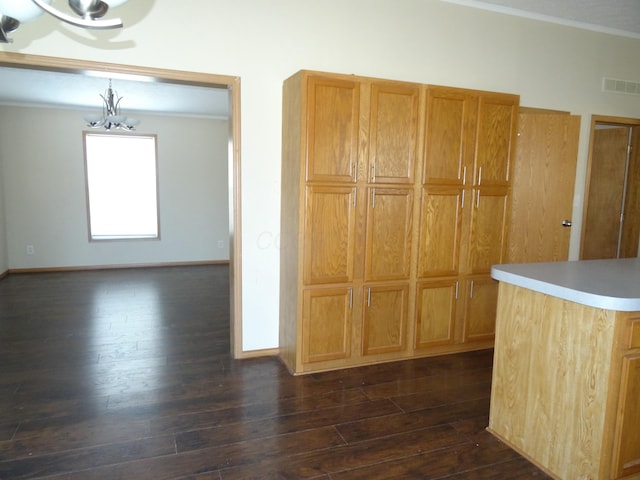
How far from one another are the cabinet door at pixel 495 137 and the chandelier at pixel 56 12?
267cm

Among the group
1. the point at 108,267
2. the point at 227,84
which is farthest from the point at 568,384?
the point at 108,267

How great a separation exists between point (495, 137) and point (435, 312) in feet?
4.72

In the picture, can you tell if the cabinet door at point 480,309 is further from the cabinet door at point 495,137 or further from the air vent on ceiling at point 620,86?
the air vent on ceiling at point 620,86

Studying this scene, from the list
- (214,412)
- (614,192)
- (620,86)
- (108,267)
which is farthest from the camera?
(108,267)

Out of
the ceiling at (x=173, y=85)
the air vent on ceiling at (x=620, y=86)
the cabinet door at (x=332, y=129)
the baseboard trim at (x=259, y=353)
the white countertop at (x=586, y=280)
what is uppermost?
the ceiling at (x=173, y=85)

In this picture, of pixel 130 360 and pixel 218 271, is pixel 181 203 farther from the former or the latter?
pixel 130 360

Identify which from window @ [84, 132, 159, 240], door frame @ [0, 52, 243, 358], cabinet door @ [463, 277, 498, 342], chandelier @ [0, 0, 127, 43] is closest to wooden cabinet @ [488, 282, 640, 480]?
cabinet door @ [463, 277, 498, 342]

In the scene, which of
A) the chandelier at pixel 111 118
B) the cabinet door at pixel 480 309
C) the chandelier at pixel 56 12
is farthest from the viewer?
the chandelier at pixel 111 118

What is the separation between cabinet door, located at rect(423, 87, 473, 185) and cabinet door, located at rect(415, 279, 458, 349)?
807 millimetres

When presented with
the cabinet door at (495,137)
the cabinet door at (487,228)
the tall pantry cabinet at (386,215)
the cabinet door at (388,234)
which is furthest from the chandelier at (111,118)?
the cabinet door at (487,228)

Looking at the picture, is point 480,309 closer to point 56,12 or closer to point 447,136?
point 447,136

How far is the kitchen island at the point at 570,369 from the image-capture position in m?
1.84

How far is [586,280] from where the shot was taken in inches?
82.4

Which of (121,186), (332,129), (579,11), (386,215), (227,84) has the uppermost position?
(579,11)
